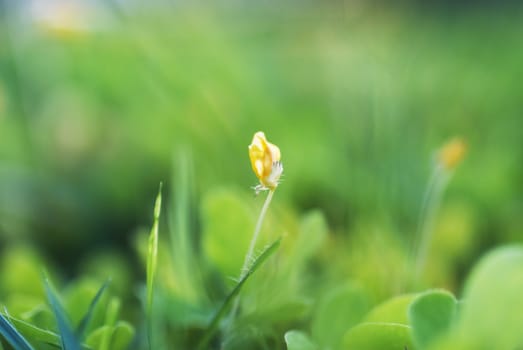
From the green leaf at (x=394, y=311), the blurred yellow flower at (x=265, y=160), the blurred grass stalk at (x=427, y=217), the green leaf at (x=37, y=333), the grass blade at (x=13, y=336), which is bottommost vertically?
the blurred grass stalk at (x=427, y=217)

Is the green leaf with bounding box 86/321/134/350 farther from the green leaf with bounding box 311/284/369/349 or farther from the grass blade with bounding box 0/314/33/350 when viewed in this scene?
the green leaf with bounding box 311/284/369/349

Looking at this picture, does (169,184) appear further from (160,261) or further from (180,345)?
(180,345)

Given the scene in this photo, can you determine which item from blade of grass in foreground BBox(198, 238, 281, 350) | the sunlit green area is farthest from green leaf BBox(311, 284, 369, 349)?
blade of grass in foreground BBox(198, 238, 281, 350)

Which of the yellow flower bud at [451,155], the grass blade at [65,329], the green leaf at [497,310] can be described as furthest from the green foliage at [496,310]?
the yellow flower bud at [451,155]

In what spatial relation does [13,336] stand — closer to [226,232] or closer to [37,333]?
[37,333]

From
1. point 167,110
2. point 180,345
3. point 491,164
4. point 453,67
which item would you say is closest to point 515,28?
point 453,67

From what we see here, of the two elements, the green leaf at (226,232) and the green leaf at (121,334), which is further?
the green leaf at (226,232)

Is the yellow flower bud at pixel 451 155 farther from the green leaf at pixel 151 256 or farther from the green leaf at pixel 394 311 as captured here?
the green leaf at pixel 151 256
